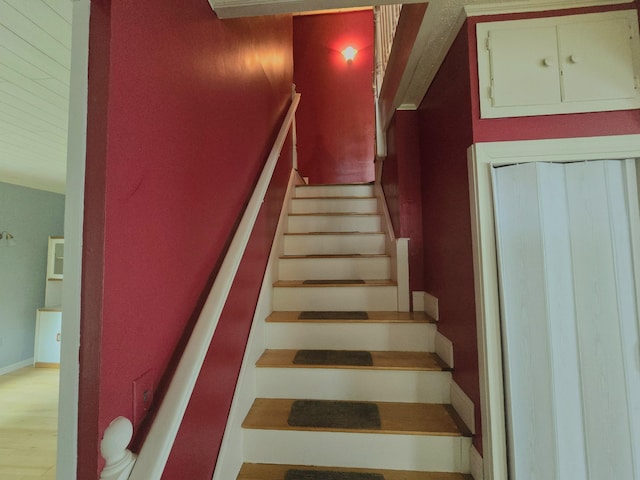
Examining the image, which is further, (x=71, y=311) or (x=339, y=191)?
(x=339, y=191)

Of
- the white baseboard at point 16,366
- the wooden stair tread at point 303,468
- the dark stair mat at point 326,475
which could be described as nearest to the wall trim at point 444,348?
the wooden stair tread at point 303,468

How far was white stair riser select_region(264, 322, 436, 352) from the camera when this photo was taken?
5.88 ft

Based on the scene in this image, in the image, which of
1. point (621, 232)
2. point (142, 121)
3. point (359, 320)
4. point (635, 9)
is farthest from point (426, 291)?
point (142, 121)

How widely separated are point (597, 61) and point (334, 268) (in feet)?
5.77

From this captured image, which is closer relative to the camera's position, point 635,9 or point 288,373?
point 635,9

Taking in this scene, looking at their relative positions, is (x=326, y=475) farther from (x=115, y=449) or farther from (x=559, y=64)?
(x=559, y=64)

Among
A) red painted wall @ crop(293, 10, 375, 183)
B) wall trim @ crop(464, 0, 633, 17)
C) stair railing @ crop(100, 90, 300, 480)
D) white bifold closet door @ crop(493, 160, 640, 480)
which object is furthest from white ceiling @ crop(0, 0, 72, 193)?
red painted wall @ crop(293, 10, 375, 183)

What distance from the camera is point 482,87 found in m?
1.22

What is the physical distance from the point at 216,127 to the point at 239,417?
1.23 m

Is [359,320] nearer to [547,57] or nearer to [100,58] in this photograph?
[547,57]

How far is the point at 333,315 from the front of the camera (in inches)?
76.1

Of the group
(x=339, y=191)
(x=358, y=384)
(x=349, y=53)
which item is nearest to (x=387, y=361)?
(x=358, y=384)

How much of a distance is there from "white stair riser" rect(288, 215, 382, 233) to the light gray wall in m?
4.05

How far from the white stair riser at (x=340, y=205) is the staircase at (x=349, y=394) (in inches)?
37.9
